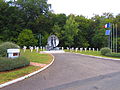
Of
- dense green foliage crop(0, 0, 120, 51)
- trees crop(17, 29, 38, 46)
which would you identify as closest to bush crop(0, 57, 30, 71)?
trees crop(17, 29, 38, 46)

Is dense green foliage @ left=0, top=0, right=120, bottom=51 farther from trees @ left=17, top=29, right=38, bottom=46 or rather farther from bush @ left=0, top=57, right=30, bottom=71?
bush @ left=0, top=57, right=30, bottom=71

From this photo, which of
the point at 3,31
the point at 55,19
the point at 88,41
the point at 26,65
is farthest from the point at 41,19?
the point at 26,65

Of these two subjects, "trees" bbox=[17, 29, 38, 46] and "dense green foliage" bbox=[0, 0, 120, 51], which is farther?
"dense green foliage" bbox=[0, 0, 120, 51]

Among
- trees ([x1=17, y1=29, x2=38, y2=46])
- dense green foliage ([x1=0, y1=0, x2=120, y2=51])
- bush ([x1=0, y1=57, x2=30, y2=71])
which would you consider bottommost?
bush ([x1=0, y1=57, x2=30, y2=71])

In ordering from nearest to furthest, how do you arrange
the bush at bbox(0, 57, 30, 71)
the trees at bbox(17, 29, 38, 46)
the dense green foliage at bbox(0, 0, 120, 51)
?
the bush at bbox(0, 57, 30, 71)
the trees at bbox(17, 29, 38, 46)
the dense green foliage at bbox(0, 0, 120, 51)

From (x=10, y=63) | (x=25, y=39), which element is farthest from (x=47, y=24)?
(x=10, y=63)

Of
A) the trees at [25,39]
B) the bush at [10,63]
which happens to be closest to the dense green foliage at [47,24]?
the trees at [25,39]

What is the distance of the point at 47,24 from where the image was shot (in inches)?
1781

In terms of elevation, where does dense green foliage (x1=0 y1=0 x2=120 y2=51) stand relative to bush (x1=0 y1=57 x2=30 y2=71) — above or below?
above

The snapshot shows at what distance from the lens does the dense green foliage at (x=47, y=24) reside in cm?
3923

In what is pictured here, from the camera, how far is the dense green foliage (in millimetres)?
39231

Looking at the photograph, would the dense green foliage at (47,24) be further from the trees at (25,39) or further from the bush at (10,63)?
the bush at (10,63)

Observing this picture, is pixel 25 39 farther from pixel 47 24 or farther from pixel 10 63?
pixel 10 63

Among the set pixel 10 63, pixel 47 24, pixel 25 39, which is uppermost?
pixel 47 24
